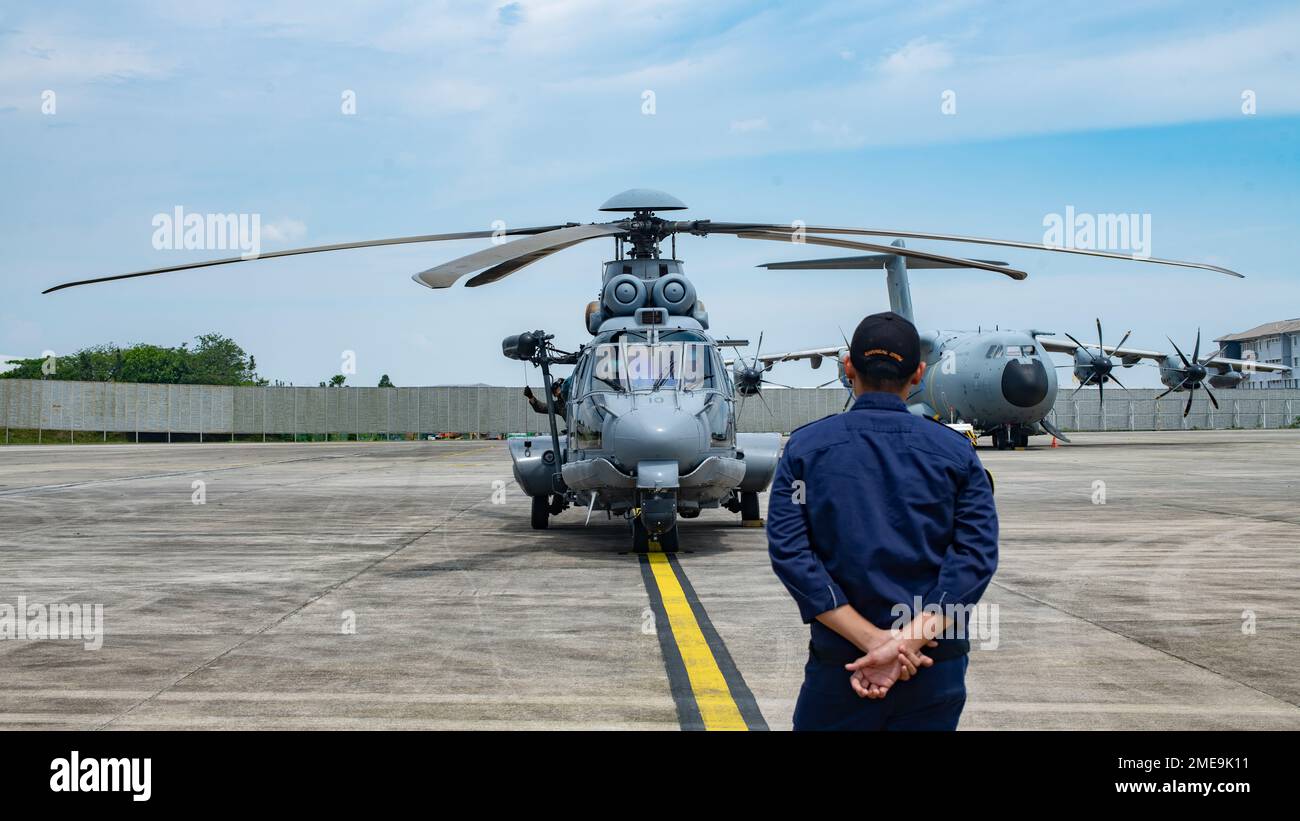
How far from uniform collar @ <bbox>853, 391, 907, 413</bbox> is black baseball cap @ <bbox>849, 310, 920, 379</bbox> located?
0.08m


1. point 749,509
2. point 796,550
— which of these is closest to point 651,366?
point 749,509

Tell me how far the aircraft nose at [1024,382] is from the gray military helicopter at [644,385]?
22596 millimetres

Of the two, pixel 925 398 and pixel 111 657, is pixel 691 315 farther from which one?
pixel 925 398

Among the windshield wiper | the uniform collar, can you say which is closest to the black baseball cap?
the uniform collar

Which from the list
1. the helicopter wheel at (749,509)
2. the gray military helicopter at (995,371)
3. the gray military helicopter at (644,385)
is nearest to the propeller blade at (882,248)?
the gray military helicopter at (644,385)

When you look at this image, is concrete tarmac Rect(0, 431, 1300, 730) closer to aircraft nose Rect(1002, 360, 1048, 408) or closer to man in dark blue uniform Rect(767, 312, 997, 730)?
man in dark blue uniform Rect(767, 312, 997, 730)

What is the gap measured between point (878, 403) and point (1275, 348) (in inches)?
4976

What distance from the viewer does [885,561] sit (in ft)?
11.4

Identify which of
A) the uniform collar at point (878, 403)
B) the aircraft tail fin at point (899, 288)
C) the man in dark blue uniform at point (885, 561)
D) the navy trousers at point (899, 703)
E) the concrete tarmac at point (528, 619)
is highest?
the aircraft tail fin at point (899, 288)

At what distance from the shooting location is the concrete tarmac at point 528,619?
627 centimetres

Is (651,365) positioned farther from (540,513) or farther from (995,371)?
(995,371)

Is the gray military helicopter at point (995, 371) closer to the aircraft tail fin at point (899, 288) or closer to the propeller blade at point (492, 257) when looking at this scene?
the aircraft tail fin at point (899, 288)
